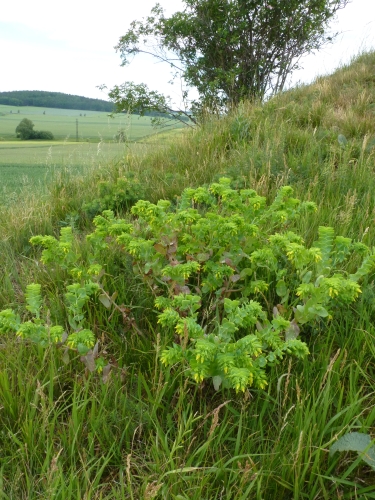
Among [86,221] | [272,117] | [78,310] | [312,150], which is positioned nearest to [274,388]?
[78,310]

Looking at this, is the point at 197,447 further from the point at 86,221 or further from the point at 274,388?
the point at 86,221

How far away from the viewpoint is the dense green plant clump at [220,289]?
1508 millimetres

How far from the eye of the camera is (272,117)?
16.0 feet

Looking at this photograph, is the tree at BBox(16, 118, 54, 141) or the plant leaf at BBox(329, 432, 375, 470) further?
the tree at BBox(16, 118, 54, 141)

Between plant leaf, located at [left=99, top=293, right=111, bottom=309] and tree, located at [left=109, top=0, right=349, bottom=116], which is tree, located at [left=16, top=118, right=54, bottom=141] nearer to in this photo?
tree, located at [left=109, top=0, right=349, bottom=116]

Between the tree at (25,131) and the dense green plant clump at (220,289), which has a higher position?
the tree at (25,131)

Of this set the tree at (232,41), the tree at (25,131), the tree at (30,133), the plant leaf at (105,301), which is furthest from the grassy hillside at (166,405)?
the tree at (25,131)

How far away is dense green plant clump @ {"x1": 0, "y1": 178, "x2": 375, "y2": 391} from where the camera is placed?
59.4 inches

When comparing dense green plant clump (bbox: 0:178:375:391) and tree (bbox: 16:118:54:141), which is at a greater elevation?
tree (bbox: 16:118:54:141)

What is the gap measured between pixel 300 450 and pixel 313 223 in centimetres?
164

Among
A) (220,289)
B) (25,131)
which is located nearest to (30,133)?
(25,131)

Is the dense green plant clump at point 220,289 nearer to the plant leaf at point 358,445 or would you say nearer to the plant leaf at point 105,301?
the plant leaf at point 105,301

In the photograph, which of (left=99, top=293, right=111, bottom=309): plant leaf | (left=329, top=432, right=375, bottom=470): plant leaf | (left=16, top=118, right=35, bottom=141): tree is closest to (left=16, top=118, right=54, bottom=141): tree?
(left=16, top=118, right=35, bottom=141): tree

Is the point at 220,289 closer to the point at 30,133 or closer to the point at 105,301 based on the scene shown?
the point at 105,301
